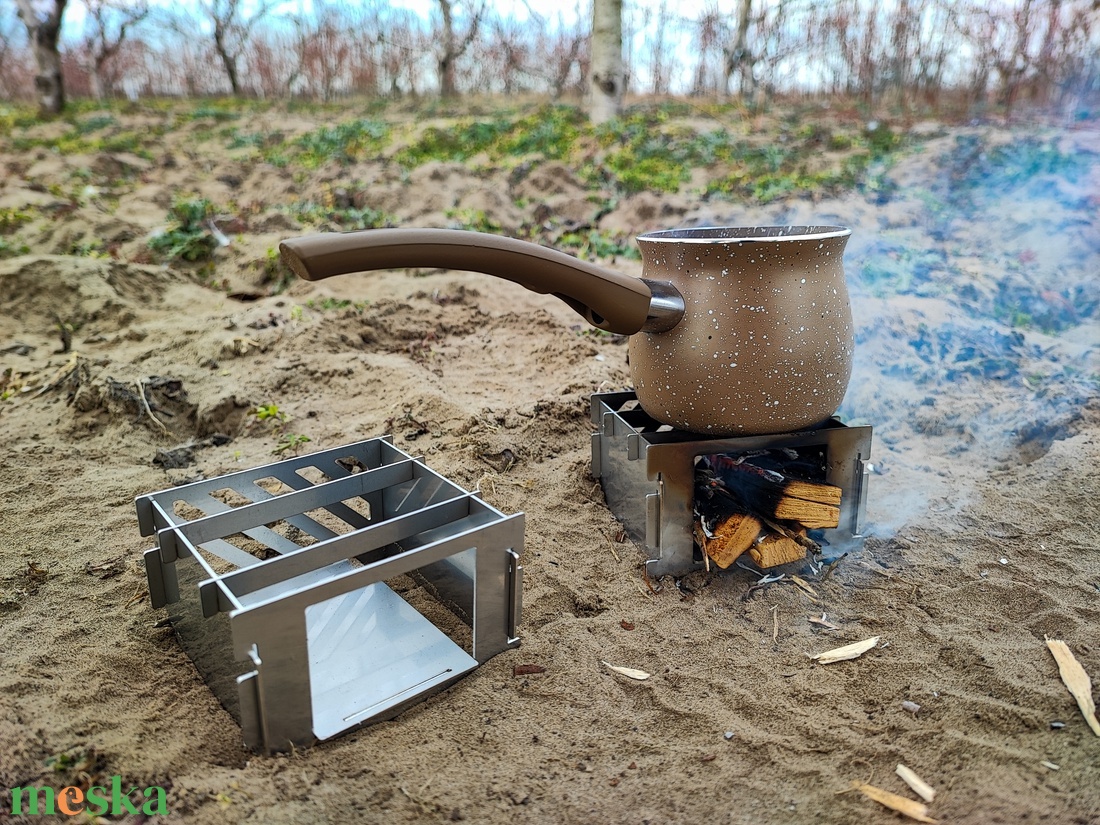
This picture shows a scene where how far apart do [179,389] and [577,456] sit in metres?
2.14

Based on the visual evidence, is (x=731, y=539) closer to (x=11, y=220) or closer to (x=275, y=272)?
(x=275, y=272)

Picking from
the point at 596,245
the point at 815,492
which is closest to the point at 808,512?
the point at 815,492

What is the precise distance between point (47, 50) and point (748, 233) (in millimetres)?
15655

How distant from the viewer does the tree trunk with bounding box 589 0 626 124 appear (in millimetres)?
9656

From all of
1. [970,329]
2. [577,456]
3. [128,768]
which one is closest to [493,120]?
[970,329]

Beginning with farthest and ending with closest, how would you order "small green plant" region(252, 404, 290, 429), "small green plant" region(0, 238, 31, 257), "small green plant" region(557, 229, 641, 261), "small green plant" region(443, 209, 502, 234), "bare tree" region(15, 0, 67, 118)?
"bare tree" region(15, 0, 67, 118) < "small green plant" region(443, 209, 502, 234) < "small green plant" region(0, 238, 31, 257) < "small green plant" region(557, 229, 641, 261) < "small green plant" region(252, 404, 290, 429)

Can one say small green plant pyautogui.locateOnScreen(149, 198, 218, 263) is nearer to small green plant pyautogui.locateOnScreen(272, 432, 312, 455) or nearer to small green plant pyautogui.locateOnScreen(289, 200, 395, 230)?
small green plant pyautogui.locateOnScreen(289, 200, 395, 230)

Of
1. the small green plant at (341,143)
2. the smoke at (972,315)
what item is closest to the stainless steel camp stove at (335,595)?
the smoke at (972,315)

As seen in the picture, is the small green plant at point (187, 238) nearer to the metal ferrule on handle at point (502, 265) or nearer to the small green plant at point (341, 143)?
the small green plant at point (341, 143)

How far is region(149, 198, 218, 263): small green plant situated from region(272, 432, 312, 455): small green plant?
3532mm

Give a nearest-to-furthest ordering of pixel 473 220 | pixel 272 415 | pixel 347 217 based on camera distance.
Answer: pixel 272 415, pixel 473 220, pixel 347 217

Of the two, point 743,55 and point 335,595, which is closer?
point 335,595

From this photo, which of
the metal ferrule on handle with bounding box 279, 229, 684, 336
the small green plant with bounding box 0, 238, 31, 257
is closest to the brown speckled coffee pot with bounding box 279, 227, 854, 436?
the metal ferrule on handle with bounding box 279, 229, 684, 336

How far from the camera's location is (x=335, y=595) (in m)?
1.68
